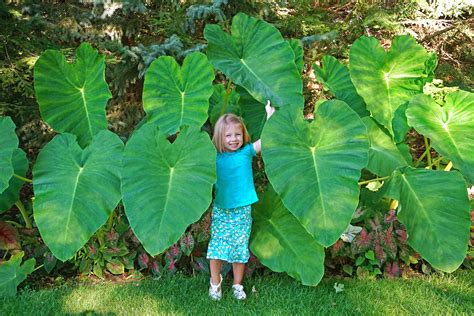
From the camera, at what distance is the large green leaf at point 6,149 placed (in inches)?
87.6

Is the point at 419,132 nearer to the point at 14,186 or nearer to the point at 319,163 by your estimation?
the point at 319,163

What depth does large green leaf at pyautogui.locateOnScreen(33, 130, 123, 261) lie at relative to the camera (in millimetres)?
2148

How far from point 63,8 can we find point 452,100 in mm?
2959

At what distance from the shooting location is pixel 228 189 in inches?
91.4

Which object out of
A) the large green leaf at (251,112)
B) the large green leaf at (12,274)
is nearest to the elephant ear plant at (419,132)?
the large green leaf at (251,112)

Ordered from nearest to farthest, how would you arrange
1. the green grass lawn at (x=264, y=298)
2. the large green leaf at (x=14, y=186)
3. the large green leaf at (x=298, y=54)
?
the green grass lawn at (x=264, y=298)
the large green leaf at (x=14, y=186)
the large green leaf at (x=298, y=54)

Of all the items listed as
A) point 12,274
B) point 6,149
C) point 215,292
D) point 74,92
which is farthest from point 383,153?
point 12,274

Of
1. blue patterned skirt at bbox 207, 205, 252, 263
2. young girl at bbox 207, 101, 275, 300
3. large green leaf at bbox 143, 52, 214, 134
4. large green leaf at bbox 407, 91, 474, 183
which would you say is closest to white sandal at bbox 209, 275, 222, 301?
young girl at bbox 207, 101, 275, 300

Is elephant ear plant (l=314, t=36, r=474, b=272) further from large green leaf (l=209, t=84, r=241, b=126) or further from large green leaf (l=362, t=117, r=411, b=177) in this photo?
large green leaf (l=209, t=84, r=241, b=126)

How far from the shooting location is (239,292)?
2373 millimetres

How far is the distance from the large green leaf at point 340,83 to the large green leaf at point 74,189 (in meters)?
1.21

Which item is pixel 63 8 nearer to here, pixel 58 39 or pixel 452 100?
pixel 58 39

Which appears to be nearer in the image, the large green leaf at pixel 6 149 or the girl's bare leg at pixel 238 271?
the large green leaf at pixel 6 149

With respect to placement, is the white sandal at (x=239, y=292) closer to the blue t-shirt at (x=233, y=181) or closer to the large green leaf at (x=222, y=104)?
the blue t-shirt at (x=233, y=181)
